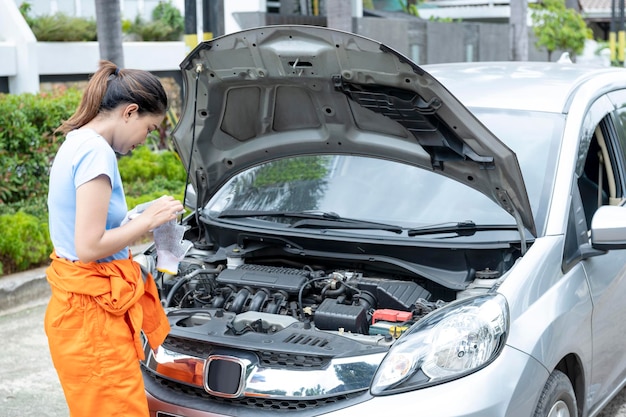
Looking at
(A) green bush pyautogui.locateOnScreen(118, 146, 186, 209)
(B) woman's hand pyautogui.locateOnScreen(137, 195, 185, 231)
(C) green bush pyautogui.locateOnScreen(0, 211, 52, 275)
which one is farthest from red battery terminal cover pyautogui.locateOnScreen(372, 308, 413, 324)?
(A) green bush pyautogui.locateOnScreen(118, 146, 186, 209)

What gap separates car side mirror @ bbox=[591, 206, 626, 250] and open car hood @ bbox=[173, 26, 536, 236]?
248 mm

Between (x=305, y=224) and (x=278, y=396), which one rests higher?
(x=305, y=224)

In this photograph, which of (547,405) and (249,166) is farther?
(249,166)

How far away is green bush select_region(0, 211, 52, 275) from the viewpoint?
684 centimetres

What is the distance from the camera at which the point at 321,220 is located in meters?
4.01

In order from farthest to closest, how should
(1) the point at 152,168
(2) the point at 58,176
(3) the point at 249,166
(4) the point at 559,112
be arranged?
(1) the point at 152,168, (3) the point at 249,166, (4) the point at 559,112, (2) the point at 58,176

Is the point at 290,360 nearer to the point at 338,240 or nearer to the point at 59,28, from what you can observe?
the point at 338,240

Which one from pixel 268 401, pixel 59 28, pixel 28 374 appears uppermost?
pixel 59 28

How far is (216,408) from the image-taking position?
3.18m

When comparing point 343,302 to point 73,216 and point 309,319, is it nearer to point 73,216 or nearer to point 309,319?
point 309,319

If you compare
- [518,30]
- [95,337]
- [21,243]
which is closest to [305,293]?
[95,337]

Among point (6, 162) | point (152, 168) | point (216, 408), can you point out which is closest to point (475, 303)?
point (216, 408)

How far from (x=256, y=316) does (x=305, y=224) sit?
676mm

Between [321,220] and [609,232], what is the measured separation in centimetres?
129
